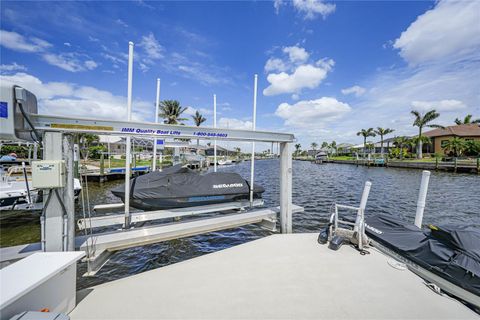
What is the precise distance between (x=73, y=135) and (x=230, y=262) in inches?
138

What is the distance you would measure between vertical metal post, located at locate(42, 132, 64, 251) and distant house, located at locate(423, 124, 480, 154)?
172 ft

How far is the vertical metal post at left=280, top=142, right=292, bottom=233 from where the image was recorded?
5.21 m

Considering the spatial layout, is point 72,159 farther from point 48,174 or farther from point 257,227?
point 257,227

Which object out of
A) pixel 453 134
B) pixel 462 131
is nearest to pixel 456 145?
pixel 453 134

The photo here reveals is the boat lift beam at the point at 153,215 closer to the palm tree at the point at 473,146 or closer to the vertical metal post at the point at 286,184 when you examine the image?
the vertical metal post at the point at 286,184

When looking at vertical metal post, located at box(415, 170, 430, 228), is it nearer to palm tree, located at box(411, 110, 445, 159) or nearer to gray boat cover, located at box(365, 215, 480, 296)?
gray boat cover, located at box(365, 215, 480, 296)

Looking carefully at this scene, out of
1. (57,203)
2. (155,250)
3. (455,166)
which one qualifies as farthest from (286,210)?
(455,166)

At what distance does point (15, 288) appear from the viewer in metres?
1.84

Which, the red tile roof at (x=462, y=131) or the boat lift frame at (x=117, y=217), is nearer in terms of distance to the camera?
the boat lift frame at (x=117, y=217)

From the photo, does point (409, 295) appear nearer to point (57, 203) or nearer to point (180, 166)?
point (57, 203)

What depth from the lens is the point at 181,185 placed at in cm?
563

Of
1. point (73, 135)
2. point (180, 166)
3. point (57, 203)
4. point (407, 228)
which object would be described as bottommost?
point (407, 228)

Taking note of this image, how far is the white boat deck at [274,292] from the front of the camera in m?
2.54

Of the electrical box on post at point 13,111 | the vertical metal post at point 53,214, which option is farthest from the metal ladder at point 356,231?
Answer: the electrical box on post at point 13,111
